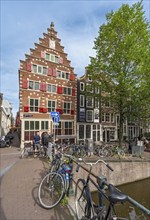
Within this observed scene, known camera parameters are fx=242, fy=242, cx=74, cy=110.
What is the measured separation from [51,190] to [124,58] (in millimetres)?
15795

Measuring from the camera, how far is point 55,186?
6227 mm

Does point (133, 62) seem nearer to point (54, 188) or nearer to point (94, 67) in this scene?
point (94, 67)

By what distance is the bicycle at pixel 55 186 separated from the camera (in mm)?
5824

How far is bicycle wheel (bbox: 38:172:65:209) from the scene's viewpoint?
579cm

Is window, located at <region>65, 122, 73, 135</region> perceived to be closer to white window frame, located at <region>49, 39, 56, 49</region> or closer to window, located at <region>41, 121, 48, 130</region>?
window, located at <region>41, 121, 48, 130</region>

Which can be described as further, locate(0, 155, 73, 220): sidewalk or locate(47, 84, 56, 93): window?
locate(47, 84, 56, 93): window

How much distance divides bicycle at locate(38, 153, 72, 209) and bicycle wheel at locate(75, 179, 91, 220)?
623 millimetres

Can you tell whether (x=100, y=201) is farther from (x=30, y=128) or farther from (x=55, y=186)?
(x=30, y=128)

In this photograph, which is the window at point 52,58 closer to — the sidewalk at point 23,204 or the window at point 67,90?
the window at point 67,90

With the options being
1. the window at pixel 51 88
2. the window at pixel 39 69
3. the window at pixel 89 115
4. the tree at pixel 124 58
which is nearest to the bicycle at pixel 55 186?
the tree at pixel 124 58

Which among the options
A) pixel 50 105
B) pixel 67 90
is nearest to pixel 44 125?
pixel 50 105

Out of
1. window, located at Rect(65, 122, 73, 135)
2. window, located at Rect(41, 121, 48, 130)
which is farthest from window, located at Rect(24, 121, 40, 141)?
window, located at Rect(65, 122, 73, 135)

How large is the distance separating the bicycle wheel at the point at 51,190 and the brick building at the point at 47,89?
18.3 metres

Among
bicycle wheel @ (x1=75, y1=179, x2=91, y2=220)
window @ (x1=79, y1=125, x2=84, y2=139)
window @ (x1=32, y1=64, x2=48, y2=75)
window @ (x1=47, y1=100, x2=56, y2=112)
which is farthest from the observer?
window @ (x1=79, y1=125, x2=84, y2=139)
